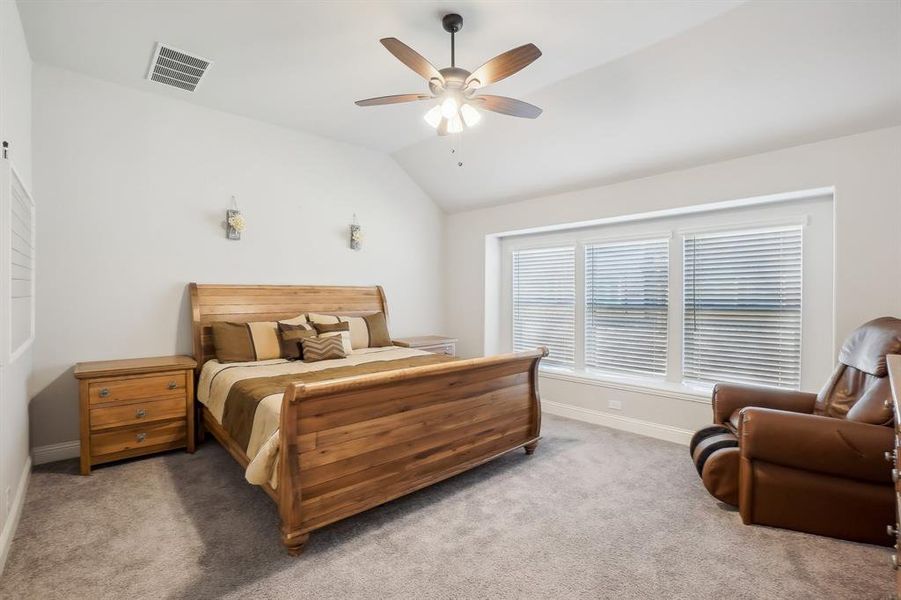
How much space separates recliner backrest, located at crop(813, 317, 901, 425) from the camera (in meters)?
2.25

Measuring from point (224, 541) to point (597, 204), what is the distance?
406 cm

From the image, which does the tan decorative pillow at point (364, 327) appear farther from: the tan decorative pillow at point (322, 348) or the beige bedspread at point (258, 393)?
the tan decorative pillow at point (322, 348)

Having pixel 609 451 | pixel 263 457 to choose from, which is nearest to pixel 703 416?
pixel 609 451

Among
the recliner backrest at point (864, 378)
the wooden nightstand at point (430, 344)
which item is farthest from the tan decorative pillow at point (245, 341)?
the recliner backrest at point (864, 378)

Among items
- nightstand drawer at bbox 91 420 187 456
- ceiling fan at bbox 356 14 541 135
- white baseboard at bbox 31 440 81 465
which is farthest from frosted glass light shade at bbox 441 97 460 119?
white baseboard at bbox 31 440 81 465

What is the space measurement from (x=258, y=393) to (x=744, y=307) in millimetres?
3895

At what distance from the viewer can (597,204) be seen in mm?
4297

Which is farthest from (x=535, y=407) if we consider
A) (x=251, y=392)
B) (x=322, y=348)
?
(x=251, y=392)

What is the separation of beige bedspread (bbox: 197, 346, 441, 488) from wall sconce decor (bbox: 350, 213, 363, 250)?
137cm

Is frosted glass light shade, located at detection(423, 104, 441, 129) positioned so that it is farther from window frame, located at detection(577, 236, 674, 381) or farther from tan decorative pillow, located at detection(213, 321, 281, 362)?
window frame, located at detection(577, 236, 674, 381)

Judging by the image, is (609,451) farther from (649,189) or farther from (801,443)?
(649,189)

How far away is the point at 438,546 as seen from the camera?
7.24ft

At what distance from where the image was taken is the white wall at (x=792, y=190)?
110 inches

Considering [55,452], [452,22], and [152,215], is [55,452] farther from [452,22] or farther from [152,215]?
[452,22]
